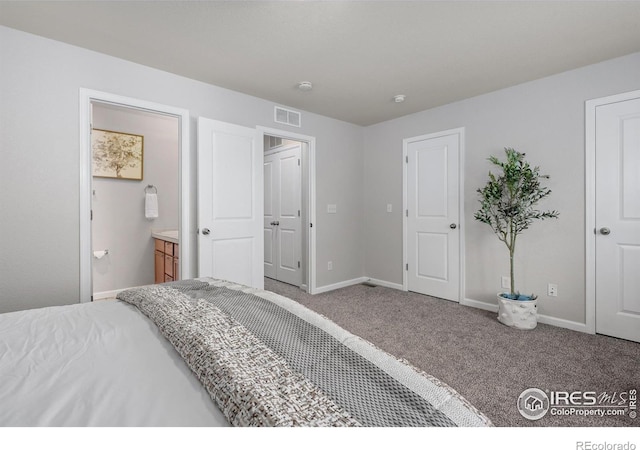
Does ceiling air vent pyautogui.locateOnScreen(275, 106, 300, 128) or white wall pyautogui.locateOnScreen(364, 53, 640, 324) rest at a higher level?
ceiling air vent pyautogui.locateOnScreen(275, 106, 300, 128)

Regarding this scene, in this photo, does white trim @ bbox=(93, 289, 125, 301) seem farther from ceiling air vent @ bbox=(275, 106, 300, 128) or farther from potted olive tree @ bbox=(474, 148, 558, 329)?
potted olive tree @ bbox=(474, 148, 558, 329)

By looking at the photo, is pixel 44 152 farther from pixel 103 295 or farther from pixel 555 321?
pixel 555 321

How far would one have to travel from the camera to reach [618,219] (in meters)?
2.68

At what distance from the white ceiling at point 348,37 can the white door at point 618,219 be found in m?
0.58

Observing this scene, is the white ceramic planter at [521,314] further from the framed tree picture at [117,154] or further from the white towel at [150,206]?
the framed tree picture at [117,154]

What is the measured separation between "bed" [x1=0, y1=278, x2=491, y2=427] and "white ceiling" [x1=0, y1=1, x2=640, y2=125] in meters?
1.93

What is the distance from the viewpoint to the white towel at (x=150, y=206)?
4.21m

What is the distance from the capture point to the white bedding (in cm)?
72

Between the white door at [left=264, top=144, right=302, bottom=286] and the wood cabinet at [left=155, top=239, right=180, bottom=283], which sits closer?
the wood cabinet at [left=155, top=239, right=180, bottom=283]

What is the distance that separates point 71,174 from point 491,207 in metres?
3.90

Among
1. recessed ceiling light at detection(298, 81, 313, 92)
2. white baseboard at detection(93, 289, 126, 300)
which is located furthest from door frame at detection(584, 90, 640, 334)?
white baseboard at detection(93, 289, 126, 300)

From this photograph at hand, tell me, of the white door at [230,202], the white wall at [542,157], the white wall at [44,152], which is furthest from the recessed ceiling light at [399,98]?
the white wall at [44,152]

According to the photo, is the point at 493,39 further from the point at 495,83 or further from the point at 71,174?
the point at 71,174

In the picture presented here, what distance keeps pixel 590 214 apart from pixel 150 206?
4.97 m
